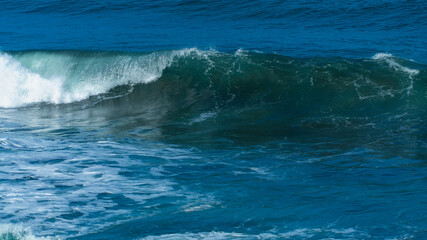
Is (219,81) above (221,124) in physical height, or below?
above

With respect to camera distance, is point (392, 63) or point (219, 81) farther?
point (219, 81)

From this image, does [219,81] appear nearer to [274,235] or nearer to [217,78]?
[217,78]

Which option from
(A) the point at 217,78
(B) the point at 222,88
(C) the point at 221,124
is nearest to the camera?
(C) the point at 221,124

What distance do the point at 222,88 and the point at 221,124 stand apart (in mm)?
2719

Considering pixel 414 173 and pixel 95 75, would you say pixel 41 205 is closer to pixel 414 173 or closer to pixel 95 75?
pixel 414 173

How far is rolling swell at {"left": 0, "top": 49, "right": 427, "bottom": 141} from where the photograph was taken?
410 inches

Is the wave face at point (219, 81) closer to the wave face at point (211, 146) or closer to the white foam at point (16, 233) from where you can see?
the wave face at point (211, 146)

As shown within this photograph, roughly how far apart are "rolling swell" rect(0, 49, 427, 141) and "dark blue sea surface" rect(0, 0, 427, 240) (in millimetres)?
42

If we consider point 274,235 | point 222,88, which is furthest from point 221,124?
point 274,235

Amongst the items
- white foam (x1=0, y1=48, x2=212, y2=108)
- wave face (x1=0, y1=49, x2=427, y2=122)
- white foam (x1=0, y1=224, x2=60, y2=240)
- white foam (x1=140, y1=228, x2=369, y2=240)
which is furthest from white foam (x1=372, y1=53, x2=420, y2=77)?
white foam (x1=0, y1=224, x2=60, y2=240)

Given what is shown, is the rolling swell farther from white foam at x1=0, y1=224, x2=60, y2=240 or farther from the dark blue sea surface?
white foam at x1=0, y1=224, x2=60, y2=240

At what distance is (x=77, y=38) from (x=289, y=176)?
12769 millimetres

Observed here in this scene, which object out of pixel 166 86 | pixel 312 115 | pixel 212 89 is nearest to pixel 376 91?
pixel 312 115

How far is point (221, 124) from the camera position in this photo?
1016 cm
